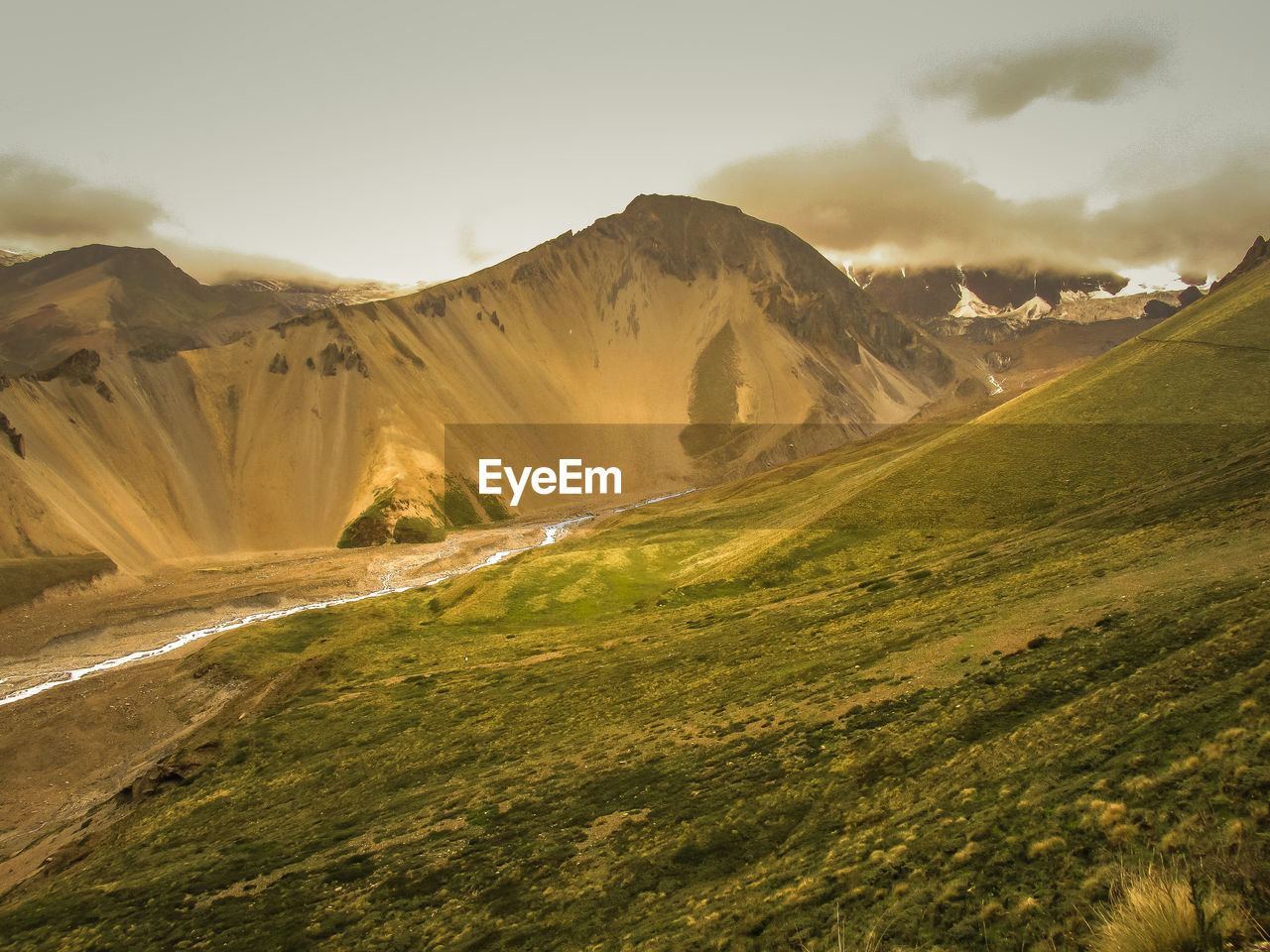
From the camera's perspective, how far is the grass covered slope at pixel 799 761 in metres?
14.7

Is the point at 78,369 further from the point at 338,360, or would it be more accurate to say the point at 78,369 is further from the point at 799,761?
the point at 799,761

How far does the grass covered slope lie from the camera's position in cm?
1474

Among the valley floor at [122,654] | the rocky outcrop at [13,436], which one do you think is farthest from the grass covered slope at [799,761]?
the rocky outcrop at [13,436]

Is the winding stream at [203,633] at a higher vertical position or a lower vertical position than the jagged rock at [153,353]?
lower

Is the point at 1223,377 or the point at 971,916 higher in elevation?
the point at 1223,377

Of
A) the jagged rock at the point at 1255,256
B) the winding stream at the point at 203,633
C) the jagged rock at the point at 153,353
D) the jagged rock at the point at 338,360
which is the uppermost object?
the jagged rock at the point at 153,353

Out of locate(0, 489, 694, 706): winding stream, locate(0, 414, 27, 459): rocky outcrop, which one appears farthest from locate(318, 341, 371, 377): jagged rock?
locate(0, 489, 694, 706): winding stream

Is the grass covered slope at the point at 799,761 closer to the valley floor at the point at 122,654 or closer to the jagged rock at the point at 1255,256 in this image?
the valley floor at the point at 122,654

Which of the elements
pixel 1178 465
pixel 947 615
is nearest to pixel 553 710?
pixel 947 615

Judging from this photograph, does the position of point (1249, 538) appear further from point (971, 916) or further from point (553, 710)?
point (553, 710)

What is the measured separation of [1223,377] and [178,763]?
325 ft

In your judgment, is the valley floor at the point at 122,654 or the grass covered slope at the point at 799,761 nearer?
the grass covered slope at the point at 799,761

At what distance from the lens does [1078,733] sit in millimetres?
18719

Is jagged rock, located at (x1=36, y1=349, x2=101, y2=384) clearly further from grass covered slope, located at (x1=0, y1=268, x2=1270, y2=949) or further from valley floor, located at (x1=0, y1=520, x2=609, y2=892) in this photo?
grass covered slope, located at (x1=0, y1=268, x2=1270, y2=949)
